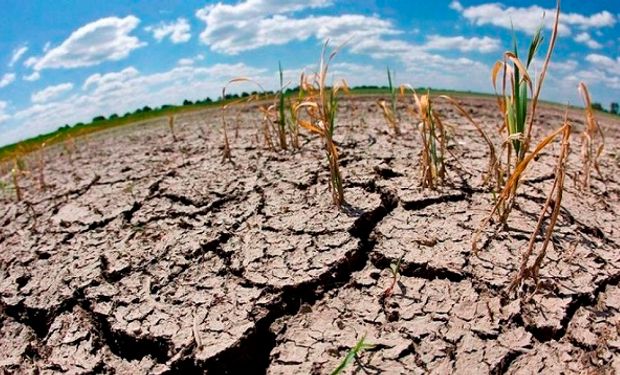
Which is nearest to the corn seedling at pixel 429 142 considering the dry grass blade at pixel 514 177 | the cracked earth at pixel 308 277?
the cracked earth at pixel 308 277

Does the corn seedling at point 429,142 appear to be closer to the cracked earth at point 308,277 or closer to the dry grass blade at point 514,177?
the cracked earth at point 308,277

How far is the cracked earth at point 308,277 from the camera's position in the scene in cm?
133

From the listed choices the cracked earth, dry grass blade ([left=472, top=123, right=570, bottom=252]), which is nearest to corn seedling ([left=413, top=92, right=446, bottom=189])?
the cracked earth

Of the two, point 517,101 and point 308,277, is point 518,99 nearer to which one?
point 517,101

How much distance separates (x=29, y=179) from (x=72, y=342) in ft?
8.23

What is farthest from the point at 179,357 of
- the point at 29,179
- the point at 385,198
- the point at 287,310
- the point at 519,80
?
the point at 29,179

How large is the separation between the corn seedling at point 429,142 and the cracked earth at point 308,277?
73mm

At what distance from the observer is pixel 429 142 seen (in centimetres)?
195

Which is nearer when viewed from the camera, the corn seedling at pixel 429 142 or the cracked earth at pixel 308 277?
the cracked earth at pixel 308 277

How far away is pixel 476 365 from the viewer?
123 centimetres

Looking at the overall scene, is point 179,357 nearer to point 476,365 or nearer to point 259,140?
point 476,365

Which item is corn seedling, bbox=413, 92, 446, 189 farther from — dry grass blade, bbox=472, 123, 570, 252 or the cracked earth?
dry grass blade, bbox=472, 123, 570, 252

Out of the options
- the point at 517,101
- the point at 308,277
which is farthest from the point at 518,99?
the point at 308,277

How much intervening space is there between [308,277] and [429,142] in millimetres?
724
